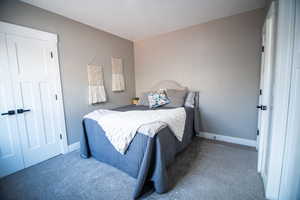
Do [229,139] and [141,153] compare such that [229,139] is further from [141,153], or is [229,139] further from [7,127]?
[7,127]

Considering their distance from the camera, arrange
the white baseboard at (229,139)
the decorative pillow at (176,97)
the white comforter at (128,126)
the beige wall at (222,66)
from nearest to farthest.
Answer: the white comforter at (128,126) < the beige wall at (222,66) < the white baseboard at (229,139) < the decorative pillow at (176,97)

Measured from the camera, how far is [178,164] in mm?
2074

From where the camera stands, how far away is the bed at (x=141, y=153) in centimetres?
146

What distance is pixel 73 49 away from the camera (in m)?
2.55

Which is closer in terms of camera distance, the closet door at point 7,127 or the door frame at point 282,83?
the door frame at point 282,83

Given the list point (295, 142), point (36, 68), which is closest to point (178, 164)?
point (295, 142)

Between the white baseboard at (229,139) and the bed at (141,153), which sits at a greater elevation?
the bed at (141,153)

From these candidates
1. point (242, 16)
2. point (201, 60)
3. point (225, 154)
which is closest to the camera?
point (225, 154)

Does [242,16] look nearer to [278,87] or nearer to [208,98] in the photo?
[208,98]

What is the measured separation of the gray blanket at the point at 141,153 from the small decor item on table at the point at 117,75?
145 centimetres

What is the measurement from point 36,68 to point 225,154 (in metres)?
3.46

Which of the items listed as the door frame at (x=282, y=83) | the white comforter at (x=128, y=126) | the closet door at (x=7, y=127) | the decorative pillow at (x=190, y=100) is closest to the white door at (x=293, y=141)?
the door frame at (x=282, y=83)

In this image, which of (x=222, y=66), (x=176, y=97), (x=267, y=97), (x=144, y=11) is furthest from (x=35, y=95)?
(x=222, y=66)

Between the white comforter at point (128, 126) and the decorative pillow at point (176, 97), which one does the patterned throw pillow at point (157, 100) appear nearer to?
the decorative pillow at point (176, 97)
